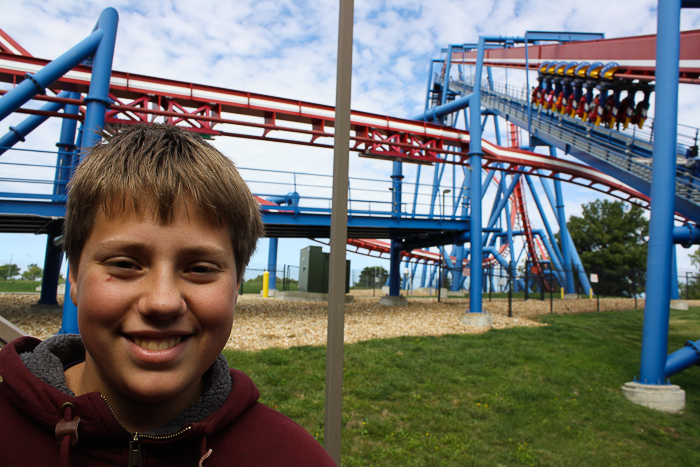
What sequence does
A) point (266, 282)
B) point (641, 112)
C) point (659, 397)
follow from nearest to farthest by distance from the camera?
point (659, 397)
point (641, 112)
point (266, 282)

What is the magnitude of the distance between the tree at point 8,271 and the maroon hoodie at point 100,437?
1117 inches

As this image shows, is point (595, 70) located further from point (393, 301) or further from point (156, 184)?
point (156, 184)

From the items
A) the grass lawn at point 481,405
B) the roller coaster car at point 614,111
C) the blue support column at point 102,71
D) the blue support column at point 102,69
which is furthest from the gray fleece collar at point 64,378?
the roller coaster car at point 614,111

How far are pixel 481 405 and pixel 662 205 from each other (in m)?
3.82

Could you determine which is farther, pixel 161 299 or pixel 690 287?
pixel 690 287

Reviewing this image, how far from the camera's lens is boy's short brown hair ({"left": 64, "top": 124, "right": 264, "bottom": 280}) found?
3.08 feet

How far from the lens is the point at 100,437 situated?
914mm

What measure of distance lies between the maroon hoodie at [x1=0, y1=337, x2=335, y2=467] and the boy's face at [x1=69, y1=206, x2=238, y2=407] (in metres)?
0.08

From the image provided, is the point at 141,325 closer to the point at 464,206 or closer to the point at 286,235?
the point at 286,235

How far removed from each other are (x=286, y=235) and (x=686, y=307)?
15107 millimetres

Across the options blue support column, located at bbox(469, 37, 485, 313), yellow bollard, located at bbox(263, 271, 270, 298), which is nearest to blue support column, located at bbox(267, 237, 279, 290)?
yellow bollard, located at bbox(263, 271, 270, 298)

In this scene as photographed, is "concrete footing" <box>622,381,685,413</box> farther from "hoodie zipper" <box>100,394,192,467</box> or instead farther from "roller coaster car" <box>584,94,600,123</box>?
"roller coaster car" <box>584,94,600,123</box>

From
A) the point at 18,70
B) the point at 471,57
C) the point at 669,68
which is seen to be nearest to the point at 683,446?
the point at 669,68

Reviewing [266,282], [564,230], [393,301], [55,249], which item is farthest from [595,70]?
[55,249]
